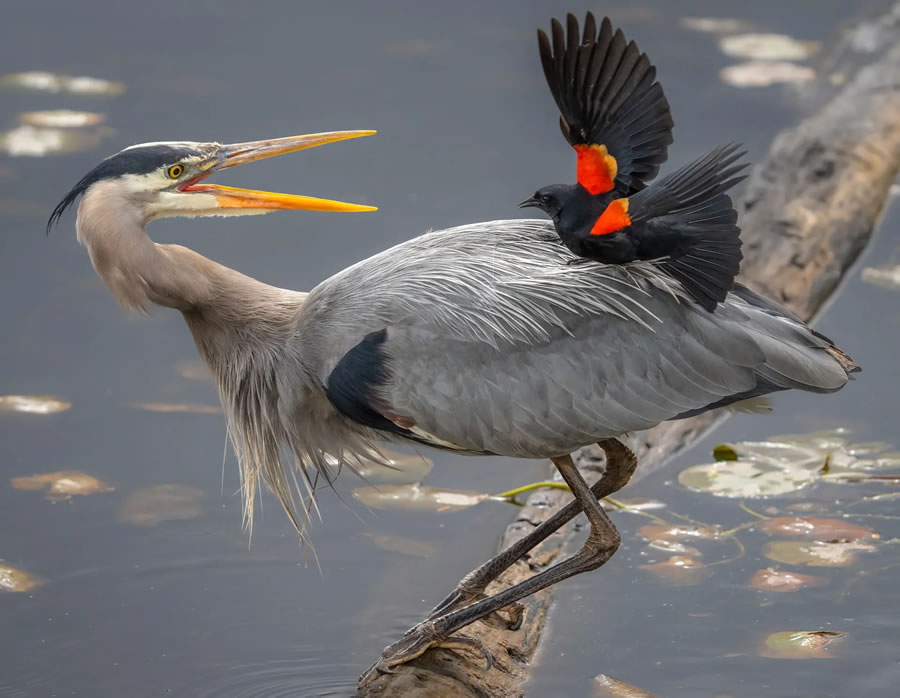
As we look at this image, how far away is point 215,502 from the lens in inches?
205

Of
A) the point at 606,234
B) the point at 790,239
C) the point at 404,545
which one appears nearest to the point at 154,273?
the point at 606,234

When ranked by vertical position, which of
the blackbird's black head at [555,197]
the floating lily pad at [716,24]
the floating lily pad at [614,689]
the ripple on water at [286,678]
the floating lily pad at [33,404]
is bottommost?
the ripple on water at [286,678]

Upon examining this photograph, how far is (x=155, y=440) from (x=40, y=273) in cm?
165

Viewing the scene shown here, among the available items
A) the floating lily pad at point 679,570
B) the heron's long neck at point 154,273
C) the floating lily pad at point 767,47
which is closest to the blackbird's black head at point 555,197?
the heron's long neck at point 154,273

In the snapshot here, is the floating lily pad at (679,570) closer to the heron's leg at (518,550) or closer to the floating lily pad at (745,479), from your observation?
the floating lily pad at (745,479)

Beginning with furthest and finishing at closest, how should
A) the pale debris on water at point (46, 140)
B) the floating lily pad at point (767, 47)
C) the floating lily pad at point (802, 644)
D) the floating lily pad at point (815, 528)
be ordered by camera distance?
the floating lily pad at point (767, 47), the pale debris on water at point (46, 140), the floating lily pad at point (815, 528), the floating lily pad at point (802, 644)

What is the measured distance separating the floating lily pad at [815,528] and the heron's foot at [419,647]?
4.89 ft

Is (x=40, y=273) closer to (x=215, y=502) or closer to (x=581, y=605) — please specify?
(x=215, y=502)

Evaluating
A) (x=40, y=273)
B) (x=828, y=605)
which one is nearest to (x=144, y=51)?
(x=40, y=273)

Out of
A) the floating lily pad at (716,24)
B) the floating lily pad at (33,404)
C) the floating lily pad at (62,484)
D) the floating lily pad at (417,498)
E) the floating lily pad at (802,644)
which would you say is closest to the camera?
the floating lily pad at (802,644)

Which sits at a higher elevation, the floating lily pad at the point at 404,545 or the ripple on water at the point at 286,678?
the floating lily pad at the point at 404,545

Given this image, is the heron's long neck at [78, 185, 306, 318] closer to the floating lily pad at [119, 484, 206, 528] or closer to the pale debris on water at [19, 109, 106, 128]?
the floating lily pad at [119, 484, 206, 528]

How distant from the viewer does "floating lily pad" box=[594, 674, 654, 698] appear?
4039 mm

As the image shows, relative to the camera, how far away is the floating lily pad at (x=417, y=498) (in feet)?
16.5
